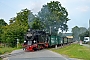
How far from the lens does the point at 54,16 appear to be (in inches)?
3605

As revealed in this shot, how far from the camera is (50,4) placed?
96125 millimetres

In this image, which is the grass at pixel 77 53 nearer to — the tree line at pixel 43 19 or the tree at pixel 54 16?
the tree line at pixel 43 19

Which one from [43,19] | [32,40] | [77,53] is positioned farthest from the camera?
[43,19]

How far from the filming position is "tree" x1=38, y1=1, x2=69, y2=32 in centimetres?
9044

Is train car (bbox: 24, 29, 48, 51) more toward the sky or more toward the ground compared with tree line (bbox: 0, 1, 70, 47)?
more toward the ground

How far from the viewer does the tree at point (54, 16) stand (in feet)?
297

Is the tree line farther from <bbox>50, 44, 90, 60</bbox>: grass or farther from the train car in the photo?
<bbox>50, 44, 90, 60</bbox>: grass

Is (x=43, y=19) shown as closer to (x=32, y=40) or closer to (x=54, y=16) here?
(x=54, y=16)

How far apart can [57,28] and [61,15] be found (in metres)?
6.19

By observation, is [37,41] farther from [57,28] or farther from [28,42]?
[57,28]

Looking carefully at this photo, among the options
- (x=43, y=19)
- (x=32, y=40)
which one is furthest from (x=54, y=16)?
(x=32, y=40)

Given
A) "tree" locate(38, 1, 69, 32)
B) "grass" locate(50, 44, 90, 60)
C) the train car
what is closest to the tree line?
"tree" locate(38, 1, 69, 32)

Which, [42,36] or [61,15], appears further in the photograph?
[61,15]

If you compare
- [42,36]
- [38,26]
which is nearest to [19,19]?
[38,26]
